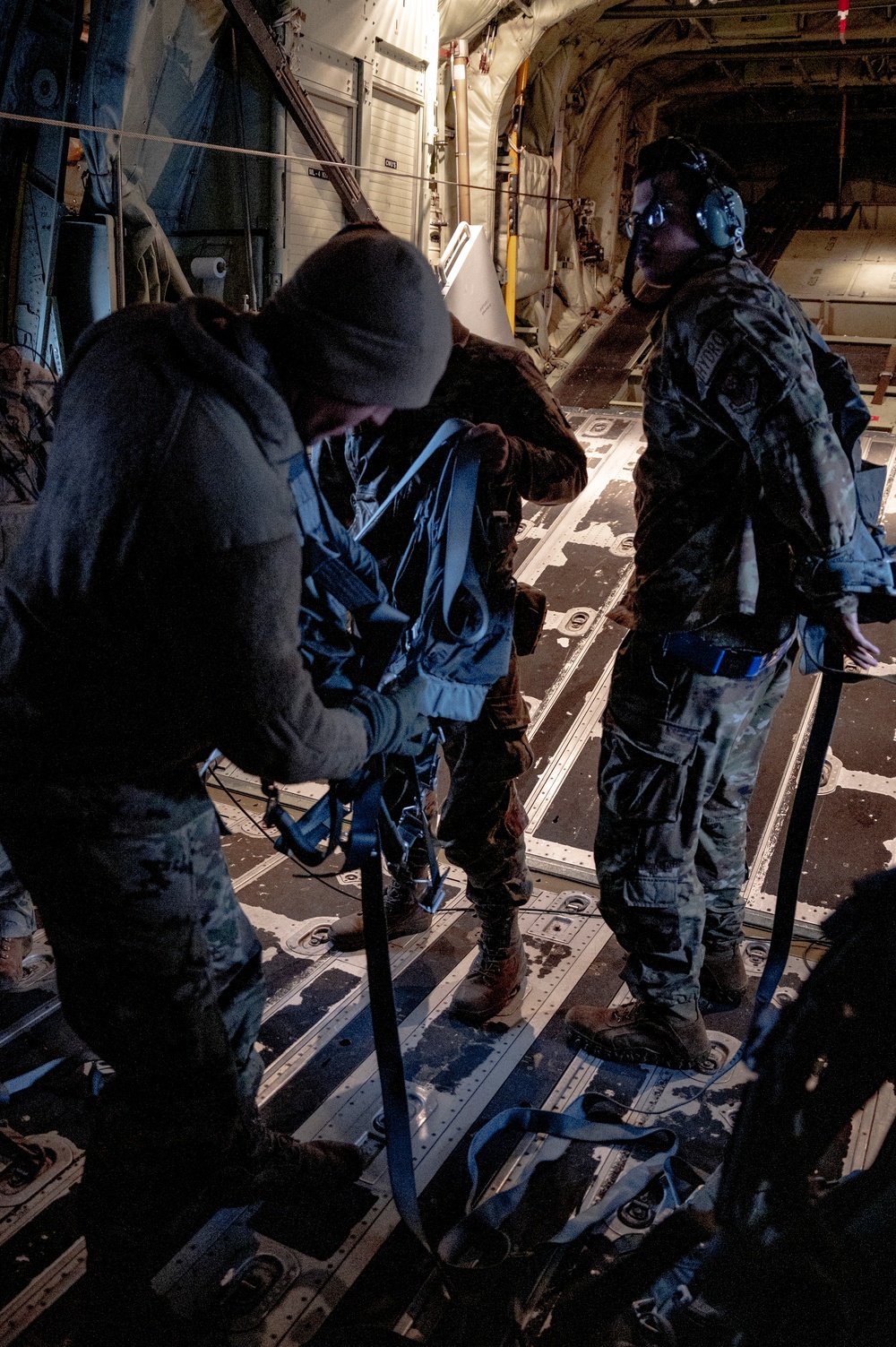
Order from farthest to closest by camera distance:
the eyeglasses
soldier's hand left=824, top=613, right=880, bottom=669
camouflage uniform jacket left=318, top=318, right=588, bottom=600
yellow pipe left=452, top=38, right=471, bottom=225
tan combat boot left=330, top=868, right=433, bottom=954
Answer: yellow pipe left=452, top=38, right=471, bottom=225, tan combat boot left=330, top=868, right=433, bottom=954, camouflage uniform jacket left=318, top=318, right=588, bottom=600, the eyeglasses, soldier's hand left=824, top=613, right=880, bottom=669

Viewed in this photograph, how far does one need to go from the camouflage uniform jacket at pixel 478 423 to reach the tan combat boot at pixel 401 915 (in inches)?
48.3

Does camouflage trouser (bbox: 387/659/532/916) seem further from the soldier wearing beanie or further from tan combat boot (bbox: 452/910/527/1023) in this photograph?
the soldier wearing beanie

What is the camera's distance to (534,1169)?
2.34m

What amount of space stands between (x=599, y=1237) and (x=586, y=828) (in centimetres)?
184

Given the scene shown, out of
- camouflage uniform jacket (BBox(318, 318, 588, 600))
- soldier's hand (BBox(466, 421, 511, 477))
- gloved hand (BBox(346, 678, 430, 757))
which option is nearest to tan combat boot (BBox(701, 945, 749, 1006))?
camouflage uniform jacket (BBox(318, 318, 588, 600))

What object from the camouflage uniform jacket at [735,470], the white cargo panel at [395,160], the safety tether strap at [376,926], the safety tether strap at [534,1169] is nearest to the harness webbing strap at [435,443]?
the camouflage uniform jacket at [735,470]

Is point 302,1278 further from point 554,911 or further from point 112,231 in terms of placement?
point 112,231

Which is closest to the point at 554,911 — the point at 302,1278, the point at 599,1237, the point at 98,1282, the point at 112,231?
the point at 599,1237

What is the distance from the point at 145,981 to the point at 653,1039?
155 cm

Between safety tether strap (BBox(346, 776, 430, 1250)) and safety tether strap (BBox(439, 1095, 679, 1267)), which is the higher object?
safety tether strap (BBox(346, 776, 430, 1250))

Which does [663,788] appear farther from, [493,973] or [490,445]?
[490,445]

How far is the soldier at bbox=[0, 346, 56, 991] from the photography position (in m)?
2.93

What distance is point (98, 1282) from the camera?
6.30ft

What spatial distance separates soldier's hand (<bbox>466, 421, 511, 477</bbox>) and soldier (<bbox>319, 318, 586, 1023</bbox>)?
84 millimetres
